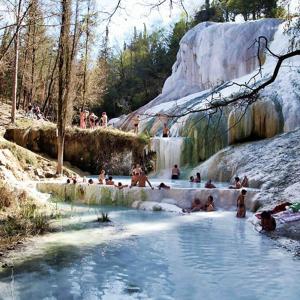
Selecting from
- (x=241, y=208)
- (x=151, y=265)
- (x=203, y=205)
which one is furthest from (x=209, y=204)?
(x=151, y=265)

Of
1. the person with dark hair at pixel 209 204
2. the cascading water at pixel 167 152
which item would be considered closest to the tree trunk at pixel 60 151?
the cascading water at pixel 167 152

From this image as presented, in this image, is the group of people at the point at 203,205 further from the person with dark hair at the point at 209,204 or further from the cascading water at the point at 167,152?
the cascading water at the point at 167,152

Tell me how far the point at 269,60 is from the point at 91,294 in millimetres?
22996

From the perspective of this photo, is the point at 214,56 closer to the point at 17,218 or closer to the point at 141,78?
the point at 141,78

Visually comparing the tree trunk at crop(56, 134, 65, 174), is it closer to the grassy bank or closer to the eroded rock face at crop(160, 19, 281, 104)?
the grassy bank

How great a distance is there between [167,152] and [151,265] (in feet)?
47.9

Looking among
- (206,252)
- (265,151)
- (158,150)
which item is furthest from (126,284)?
(158,150)

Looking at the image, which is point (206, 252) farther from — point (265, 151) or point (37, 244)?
point (265, 151)

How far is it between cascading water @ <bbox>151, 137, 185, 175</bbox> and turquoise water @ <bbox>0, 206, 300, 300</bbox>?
10971 millimetres

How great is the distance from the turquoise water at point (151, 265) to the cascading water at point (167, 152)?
11.0 metres

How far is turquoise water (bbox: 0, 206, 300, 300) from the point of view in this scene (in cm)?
572

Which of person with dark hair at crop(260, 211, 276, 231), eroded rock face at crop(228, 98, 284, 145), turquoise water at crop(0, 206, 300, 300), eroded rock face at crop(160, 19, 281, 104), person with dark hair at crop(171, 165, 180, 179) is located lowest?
turquoise water at crop(0, 206, 300, 300)

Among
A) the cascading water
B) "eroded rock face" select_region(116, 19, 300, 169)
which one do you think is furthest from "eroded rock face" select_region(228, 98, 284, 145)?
the cascading water

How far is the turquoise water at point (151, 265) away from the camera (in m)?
5.72
